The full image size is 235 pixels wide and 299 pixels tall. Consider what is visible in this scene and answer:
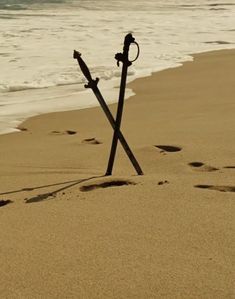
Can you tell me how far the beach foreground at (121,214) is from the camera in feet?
7.13

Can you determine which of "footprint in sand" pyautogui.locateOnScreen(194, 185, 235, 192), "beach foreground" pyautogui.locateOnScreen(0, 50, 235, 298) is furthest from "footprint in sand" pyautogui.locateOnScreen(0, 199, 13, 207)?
"footprint in sand" pyautogui.locateOnScreen(194, 185, 235, 192)

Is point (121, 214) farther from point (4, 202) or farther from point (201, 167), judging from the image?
point (201, 167)

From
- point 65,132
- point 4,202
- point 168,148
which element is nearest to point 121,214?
point 4,202

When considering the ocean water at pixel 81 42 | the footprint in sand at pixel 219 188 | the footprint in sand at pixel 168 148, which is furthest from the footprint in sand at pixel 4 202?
the ocean water at pixel 81 42

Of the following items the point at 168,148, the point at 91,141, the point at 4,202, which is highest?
the point at 4,202

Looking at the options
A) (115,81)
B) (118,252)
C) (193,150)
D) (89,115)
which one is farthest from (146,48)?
(118,252)

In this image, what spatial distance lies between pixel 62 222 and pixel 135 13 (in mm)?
20308

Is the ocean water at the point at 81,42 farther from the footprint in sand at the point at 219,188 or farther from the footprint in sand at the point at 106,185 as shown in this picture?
the footprint in sand at the point at 219,188

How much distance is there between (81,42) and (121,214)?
1146cm

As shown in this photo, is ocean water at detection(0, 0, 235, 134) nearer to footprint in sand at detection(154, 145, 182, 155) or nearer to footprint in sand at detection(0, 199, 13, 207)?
footprint in sand at detection(154, 145, 182, 155)

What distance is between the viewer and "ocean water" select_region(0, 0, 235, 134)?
25.6 ft

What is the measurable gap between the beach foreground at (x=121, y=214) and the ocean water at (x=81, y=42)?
1.67 metres

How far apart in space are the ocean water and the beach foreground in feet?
5.49

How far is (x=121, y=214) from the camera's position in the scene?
9.28 feet
